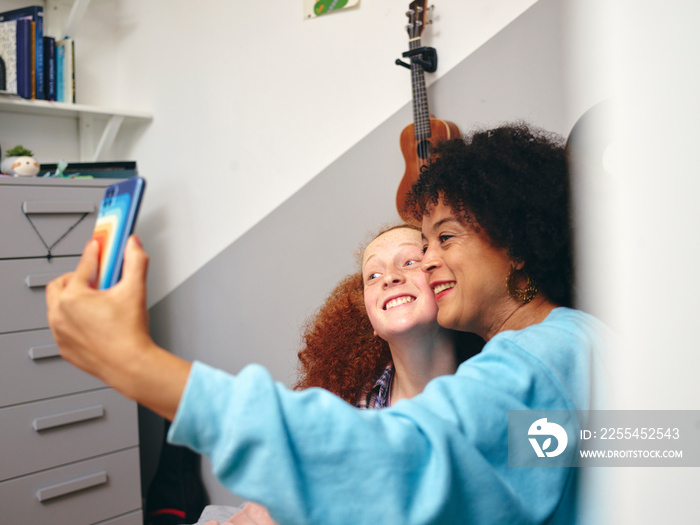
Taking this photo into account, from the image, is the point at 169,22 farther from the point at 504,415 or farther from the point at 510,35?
the point at 504,415

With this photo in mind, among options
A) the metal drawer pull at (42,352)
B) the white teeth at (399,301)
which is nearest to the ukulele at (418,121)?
the white teeth at (399,301)

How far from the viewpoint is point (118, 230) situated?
0.69 metres

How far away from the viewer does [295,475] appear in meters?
0.60

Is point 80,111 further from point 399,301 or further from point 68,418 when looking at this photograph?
point 399,301

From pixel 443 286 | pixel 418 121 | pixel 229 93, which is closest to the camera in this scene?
pixel 443 286

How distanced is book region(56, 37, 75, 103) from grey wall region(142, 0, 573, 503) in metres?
0.99

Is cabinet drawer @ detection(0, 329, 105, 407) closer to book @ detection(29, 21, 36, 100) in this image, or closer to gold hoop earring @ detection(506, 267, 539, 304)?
book @ detection(29, 21, 36, 100)

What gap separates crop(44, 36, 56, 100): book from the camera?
2.51m


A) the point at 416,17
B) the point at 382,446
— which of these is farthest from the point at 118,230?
the point at 416,17

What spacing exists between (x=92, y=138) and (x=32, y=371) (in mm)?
1230

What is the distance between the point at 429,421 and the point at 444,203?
1.65ft

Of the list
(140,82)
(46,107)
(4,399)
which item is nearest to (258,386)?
(4,399)

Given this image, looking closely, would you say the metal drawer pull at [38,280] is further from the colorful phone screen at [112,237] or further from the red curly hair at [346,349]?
the colorful phone screen at [112,237]

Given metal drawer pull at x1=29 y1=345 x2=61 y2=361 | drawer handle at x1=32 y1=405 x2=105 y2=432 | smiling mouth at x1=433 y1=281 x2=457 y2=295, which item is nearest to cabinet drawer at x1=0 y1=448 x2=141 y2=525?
drawer handle at x1=32 y1=405 x2=105 y2=432
